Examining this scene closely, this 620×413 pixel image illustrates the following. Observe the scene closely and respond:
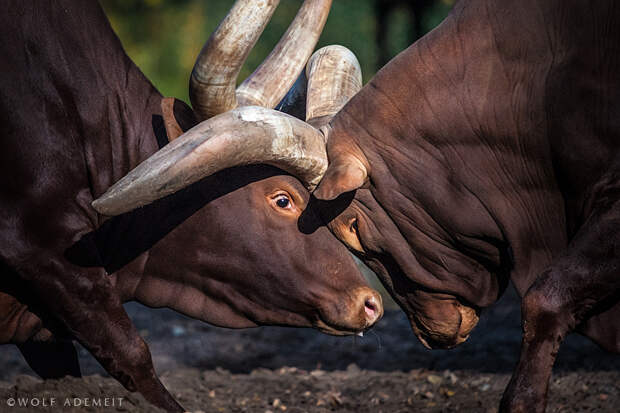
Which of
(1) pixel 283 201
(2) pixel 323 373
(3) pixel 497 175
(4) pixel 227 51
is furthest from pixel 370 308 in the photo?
(2) pixel 323 373

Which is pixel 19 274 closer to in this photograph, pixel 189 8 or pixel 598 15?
pixel 598 15

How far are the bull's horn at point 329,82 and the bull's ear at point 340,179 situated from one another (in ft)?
1.43

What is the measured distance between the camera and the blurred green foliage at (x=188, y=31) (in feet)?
36.8

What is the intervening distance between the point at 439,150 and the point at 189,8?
1089 cm

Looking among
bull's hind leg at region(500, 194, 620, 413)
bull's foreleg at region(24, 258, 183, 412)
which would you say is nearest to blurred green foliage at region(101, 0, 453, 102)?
bull's foreleg at region(24, 258, 183, 412)

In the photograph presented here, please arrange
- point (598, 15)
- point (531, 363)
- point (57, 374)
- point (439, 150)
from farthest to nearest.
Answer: point (57, 374), point (439, 150), point (598, 15), point (531, 363)

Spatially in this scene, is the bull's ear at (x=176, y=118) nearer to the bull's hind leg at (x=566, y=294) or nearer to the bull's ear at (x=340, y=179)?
the bull's ear at (x=340, y=179)

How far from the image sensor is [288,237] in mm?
4152

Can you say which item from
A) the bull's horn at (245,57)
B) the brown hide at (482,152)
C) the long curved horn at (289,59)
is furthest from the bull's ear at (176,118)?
the brown hide at (482,152)

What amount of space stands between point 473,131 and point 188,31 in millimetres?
10669

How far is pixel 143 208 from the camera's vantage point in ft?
13.6

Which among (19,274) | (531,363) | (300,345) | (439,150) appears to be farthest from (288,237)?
(300,345)

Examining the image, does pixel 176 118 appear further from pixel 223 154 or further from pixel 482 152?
Answer: pixel 482 152

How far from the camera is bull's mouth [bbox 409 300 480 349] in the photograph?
13.8 ft
